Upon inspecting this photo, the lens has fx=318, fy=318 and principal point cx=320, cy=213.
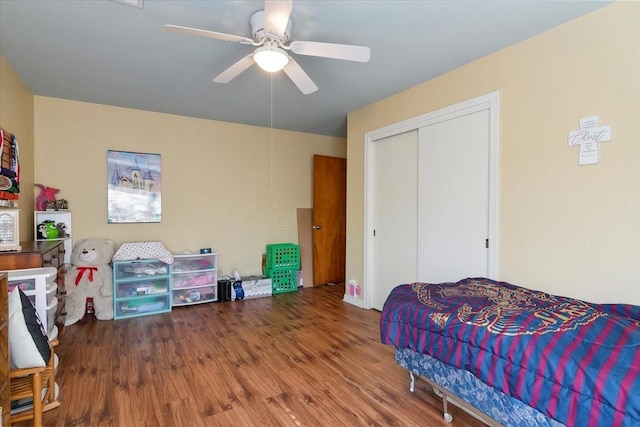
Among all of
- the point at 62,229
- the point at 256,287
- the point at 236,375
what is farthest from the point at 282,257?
the point at 62,229

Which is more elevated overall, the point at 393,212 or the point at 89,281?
the point at 393,212

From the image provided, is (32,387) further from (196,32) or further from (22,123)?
(22,123)

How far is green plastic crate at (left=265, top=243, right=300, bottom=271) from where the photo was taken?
182 inches

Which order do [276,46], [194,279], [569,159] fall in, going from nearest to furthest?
[276,46], [569,159], [194,279]

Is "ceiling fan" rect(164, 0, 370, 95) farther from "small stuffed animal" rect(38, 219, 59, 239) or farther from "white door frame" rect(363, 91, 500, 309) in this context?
"small stuffed animal" rect(38, 219, 59, 239)

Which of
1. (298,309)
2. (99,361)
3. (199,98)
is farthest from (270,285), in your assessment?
(199,98)

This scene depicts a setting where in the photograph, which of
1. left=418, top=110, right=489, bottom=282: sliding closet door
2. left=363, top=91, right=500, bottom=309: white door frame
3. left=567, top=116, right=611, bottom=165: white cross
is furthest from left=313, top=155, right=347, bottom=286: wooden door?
left=567, top=116, right=611, bottom=165: white cross

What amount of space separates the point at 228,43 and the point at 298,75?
1.87 feet

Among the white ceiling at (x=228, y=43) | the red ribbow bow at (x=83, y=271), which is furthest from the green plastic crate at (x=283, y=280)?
the white ceiling at (x=228, y=43)

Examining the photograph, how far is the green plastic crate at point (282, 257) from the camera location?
4633 mm

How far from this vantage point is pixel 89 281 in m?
3.39

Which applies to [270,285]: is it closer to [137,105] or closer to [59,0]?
[137,105]

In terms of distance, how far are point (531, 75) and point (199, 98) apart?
122 inches

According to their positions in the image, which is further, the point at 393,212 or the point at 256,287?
the point at 256,287
